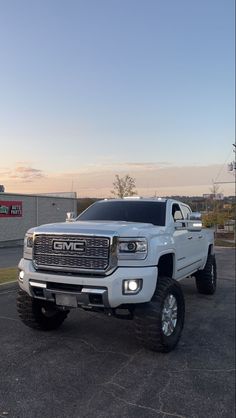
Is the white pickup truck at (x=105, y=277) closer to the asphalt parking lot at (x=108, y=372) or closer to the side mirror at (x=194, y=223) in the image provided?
the asphalt parking lot at (x=108, y=372)

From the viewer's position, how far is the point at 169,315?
19.0 feet

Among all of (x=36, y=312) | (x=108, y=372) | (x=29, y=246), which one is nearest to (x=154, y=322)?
(x=108, y=372)

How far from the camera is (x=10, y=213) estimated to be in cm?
3522

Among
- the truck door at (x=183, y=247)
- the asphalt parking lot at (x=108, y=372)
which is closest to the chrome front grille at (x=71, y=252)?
the asphalt parking lot at (x=108, y=372)

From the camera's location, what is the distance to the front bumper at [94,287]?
16.7 ft

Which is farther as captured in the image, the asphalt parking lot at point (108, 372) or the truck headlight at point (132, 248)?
the truck headlight at point (132, 248)

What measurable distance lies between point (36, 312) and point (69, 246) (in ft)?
4.45

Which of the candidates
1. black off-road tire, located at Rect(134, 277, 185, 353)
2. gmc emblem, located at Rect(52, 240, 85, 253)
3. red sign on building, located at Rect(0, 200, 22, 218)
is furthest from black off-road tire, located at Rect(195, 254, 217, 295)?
red sign on building, located at Rect(0, 200, 22, 218)

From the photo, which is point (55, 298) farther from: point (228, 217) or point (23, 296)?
point (228, 217)

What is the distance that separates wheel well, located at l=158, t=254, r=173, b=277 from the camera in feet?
20.8

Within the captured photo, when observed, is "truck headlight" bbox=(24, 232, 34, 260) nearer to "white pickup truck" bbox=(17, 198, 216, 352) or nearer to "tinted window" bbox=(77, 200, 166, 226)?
A: "white pickup truck" bbox=(17, 198, 216, 352)

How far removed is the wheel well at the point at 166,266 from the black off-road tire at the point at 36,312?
162 cm

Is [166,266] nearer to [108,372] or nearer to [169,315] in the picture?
Answer: [169,315]

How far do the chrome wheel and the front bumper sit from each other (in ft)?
1.53
